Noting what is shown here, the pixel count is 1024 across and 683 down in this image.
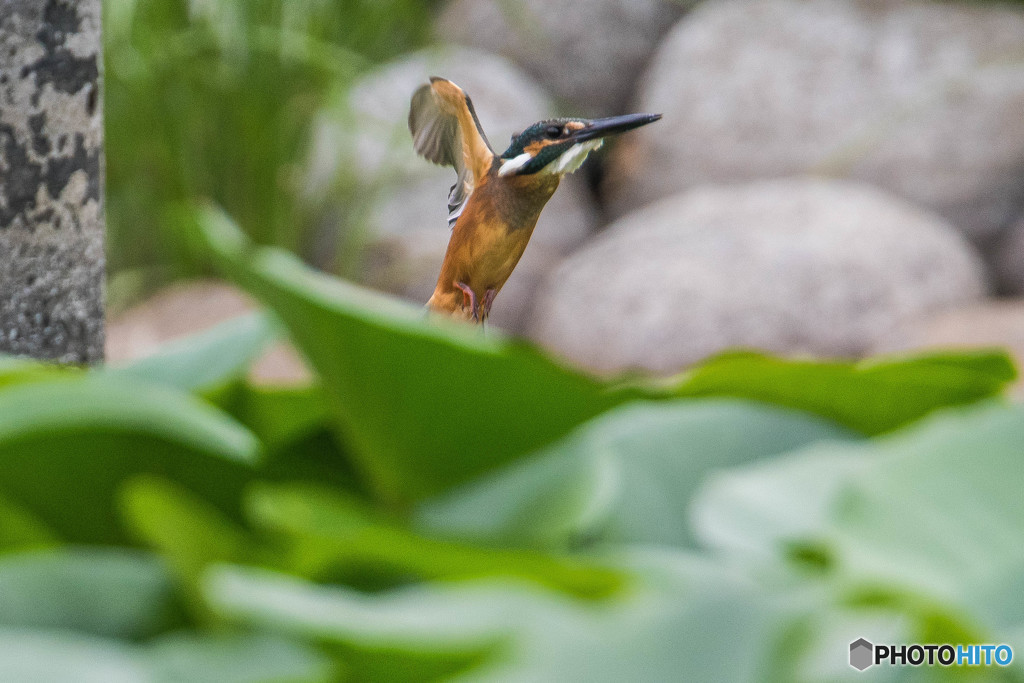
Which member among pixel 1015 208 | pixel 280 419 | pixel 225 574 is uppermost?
pixel 1015 208

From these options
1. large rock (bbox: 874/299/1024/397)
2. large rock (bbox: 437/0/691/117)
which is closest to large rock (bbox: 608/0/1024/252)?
large rock (bbox: 437/0/691/117)

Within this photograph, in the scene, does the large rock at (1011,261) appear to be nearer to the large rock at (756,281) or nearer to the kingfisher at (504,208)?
the large rock at (756,281)

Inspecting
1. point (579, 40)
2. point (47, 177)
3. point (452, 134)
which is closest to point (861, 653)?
point (452, 134)

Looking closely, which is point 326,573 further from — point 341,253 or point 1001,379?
point 341,253

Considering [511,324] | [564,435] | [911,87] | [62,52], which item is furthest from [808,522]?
[911,87]

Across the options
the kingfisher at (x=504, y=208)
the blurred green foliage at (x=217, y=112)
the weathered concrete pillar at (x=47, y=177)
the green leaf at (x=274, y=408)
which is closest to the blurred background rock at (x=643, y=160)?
the blurred green foliage at (x=217, y=112)

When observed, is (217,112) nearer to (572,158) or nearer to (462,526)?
(572,158)
